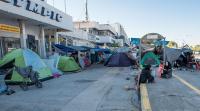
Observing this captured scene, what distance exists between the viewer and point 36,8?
22.0 m

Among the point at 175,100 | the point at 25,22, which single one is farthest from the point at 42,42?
the point at 175,100

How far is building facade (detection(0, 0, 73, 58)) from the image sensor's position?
18953 mm

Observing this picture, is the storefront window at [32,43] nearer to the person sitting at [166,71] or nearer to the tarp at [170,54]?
the tarp at [170,54]

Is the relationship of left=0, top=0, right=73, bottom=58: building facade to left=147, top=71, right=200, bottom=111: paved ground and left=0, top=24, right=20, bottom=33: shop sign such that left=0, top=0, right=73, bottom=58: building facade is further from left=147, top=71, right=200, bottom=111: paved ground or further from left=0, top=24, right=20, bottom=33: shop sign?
left=147, top=71, right=200, bottom=111: paved ground

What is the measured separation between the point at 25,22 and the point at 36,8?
1972 millimetres

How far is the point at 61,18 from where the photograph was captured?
94.4 ft

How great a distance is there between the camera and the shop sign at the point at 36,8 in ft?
61.7

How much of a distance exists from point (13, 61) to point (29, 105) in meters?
7.84

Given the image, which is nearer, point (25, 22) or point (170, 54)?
point (25, 22)

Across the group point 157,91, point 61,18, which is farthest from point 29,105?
point 61,18

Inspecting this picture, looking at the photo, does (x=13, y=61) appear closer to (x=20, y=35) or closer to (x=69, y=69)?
(x=20, y=35)

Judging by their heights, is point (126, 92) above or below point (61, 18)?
below

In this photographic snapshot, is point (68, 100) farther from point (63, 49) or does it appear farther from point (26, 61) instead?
point (63, 49)

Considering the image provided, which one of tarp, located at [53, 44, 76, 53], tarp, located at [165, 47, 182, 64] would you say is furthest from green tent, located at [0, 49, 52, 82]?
tarp, located at [53, 44, 76, 53]
